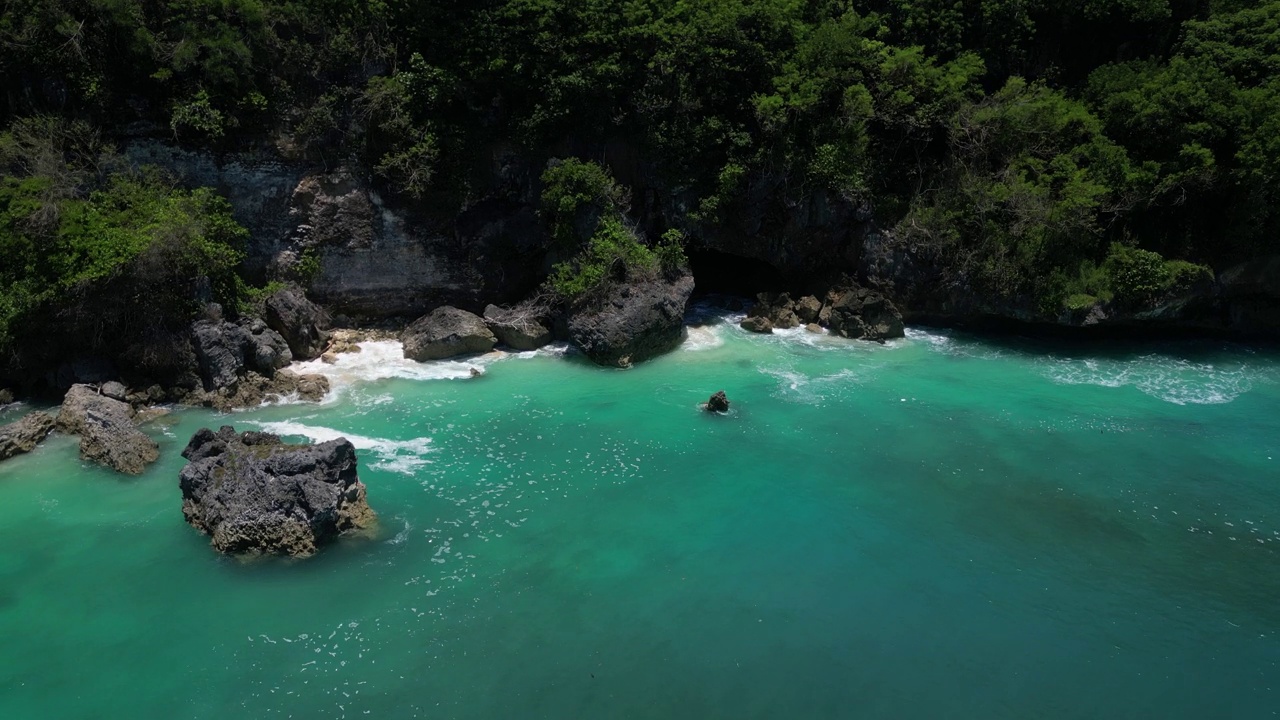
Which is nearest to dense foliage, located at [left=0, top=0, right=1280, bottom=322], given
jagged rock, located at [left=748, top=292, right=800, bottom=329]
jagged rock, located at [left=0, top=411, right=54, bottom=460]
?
jagged rock, located at [left=748, top=292, right=800, bottom=329]

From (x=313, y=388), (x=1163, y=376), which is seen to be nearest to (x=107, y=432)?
(x=313, y=388)

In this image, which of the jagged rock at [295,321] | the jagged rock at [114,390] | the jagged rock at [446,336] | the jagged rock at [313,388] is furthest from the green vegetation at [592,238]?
the jagged rock at [114,390]

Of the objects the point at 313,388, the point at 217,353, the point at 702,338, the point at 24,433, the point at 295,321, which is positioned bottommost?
the point at 24,433

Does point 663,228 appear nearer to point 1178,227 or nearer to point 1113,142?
Answer: point 1113,142

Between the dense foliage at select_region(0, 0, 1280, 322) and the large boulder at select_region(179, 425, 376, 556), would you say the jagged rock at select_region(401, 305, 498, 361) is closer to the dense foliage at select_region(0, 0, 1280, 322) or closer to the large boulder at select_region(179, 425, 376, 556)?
the dense foliage at select_region(0, 0, 1280, 322)

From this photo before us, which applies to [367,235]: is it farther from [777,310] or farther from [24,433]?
[777,310]

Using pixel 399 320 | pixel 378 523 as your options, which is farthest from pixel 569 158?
pixel 378 523

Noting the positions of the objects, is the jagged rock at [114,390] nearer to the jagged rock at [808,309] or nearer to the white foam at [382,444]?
the white foam at [382,444]
